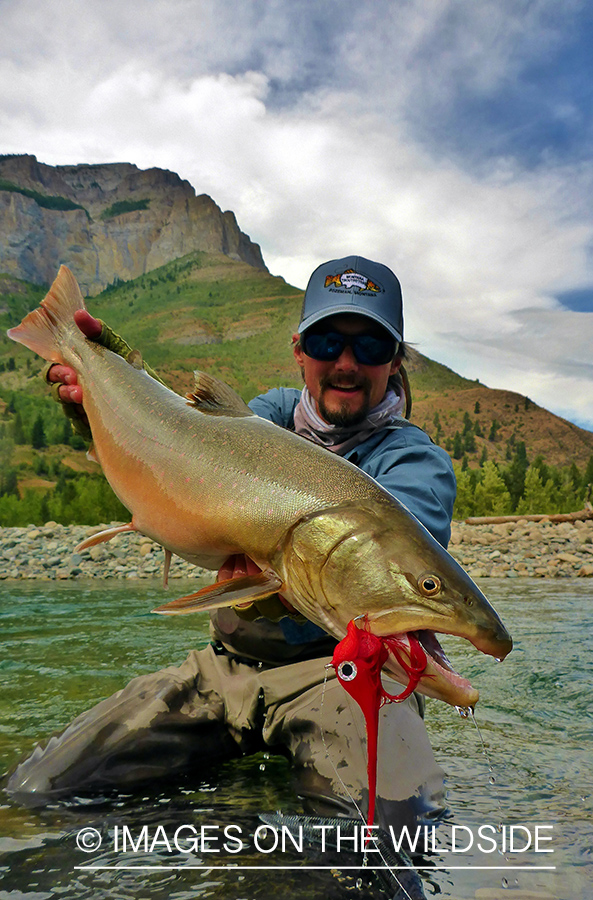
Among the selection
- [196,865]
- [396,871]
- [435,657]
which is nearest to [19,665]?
[196,865]

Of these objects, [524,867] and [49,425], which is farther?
[49,425]

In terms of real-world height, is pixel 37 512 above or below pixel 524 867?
above

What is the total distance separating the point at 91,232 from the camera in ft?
621

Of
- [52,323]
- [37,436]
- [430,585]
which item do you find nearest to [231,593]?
[430,585]

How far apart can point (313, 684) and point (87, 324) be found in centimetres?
181

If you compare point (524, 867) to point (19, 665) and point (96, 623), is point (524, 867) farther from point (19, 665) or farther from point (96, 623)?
point (96, 623)

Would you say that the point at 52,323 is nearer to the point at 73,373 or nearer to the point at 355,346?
the point at 73,373

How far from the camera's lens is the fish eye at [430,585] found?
160cm

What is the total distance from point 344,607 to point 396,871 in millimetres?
845

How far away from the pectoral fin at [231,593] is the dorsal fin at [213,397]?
0.68 meters

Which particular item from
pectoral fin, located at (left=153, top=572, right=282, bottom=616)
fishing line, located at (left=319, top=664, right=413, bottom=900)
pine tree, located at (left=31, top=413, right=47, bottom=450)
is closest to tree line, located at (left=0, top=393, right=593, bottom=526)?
fishing line, located at (left=319, top=664, right=413, bottom=900)

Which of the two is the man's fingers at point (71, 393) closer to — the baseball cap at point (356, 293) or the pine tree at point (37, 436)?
the baseball cap at point (356, 293)

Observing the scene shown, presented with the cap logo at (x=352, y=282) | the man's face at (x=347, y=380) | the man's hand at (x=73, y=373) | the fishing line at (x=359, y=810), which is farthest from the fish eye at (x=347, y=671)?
the man's hand at (x=73, y=373)

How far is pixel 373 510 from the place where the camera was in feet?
5.86
